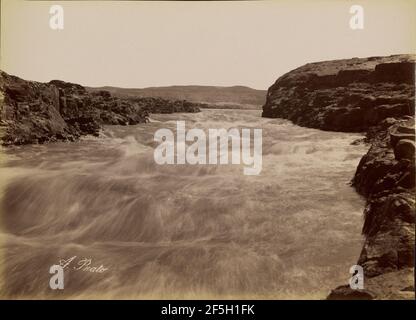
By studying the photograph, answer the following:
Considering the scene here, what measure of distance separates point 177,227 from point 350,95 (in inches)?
631

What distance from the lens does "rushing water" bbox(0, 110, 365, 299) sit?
479cm

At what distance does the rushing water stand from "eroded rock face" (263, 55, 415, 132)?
28.1ft

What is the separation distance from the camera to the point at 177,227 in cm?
630

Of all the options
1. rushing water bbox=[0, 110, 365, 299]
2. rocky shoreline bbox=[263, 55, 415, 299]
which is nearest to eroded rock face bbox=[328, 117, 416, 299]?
rocky shoreline bbox=[263, 55, 415, 299]

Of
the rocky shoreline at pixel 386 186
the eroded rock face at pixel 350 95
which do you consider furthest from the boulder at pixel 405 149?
the eroded rock face at pixel 350 95

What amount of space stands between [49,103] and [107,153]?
15.5ft

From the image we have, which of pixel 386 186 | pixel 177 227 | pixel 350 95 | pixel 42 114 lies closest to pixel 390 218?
pixel 386 186

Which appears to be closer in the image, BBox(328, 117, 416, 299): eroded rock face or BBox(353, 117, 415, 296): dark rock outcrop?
BBox(328, 117, 416, 299): eroded rock face

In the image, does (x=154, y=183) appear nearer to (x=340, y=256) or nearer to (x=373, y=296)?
(x=340, y=256)
